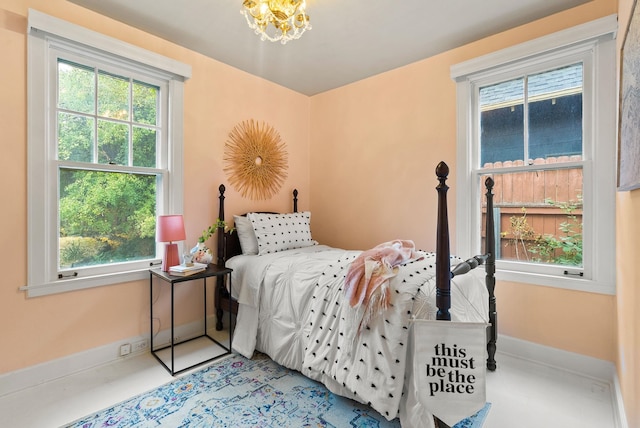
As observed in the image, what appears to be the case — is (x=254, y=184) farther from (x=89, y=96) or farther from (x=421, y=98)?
(x=421, y=98)

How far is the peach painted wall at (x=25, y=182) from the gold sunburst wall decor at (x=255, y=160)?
9cm

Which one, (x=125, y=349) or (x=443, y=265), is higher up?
(x=443, y=265)

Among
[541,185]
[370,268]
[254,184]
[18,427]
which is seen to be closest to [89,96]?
[254,184]

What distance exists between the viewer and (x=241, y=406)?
181 centimetres

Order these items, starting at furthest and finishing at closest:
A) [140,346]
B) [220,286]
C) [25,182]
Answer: [220,286] < [140,346] < [25,182]

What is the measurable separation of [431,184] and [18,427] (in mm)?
3201

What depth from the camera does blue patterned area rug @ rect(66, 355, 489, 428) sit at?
1.67m

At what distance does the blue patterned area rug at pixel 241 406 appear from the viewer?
65.6 inches

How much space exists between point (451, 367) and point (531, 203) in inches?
69.3

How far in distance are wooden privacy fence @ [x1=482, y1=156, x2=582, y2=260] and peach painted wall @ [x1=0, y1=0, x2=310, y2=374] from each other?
226 centimetres

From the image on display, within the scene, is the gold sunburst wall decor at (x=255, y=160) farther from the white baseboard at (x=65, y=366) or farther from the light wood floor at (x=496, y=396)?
the light wood floor at (x=496, y=396)

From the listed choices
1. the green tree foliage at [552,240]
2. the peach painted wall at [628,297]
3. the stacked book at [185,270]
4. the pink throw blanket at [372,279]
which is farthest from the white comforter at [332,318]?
the green tree foliage at [552,240]

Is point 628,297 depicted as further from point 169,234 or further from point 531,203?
point 169,234

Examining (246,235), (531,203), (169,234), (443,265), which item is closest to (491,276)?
(531,203)
